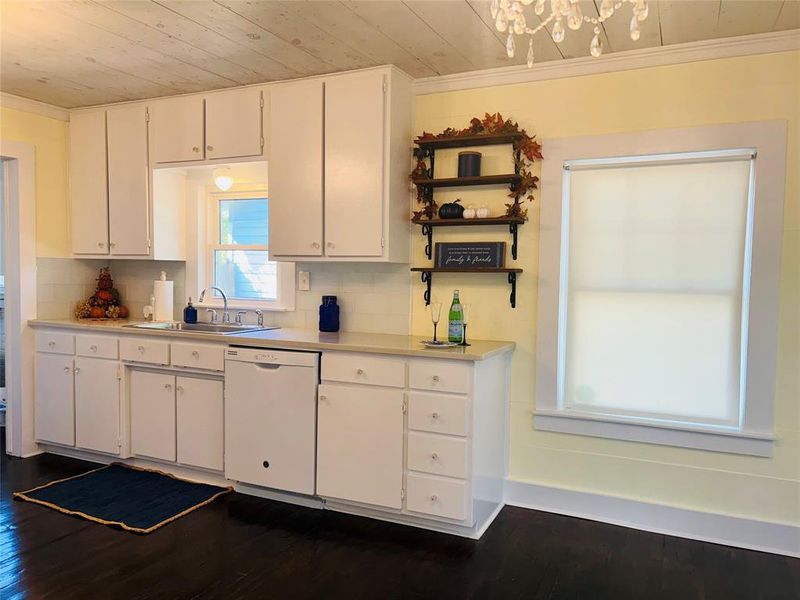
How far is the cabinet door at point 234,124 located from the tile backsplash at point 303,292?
2.63 ft

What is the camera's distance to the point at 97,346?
3.75 m

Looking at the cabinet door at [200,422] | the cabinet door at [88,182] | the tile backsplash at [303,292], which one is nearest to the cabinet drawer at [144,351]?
the cabinet door at [200,422]

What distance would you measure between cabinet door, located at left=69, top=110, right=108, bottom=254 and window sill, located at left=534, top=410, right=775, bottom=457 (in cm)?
318

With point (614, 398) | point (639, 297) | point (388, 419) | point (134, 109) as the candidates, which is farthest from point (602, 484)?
point (134, 109)

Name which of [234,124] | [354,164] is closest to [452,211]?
[354,164]

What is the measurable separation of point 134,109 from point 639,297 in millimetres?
3346

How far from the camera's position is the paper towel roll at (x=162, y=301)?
13.5 ft

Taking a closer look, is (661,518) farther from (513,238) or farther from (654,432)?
(513,238)

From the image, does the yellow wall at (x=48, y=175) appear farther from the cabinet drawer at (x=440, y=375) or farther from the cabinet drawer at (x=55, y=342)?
the cabinet drawer at (x=440, y=375)

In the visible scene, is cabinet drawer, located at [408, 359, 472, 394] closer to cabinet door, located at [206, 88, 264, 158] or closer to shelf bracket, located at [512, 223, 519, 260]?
shelf bracket, located at [512, 223, 519, 260]

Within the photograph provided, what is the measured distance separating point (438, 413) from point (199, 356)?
1.48 m

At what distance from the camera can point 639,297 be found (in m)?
2.99

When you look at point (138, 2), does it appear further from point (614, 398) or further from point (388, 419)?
point (614, 398)

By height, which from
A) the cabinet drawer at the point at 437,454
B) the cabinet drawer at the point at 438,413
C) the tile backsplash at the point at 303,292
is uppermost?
the tile backsplash at the point at 303,292
